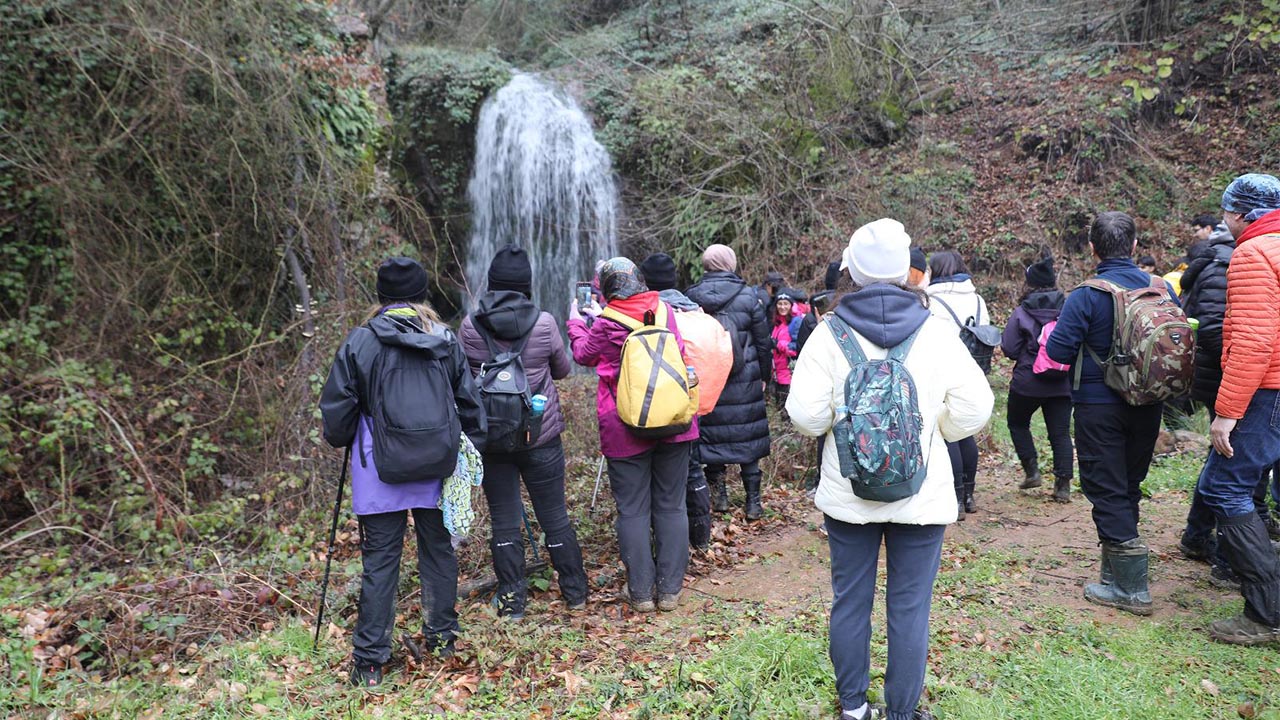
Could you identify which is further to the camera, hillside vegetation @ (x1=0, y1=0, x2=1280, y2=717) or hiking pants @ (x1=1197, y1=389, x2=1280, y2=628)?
hillside vegetation @ (x1=0, y1=0, x2=1280, y2=717)

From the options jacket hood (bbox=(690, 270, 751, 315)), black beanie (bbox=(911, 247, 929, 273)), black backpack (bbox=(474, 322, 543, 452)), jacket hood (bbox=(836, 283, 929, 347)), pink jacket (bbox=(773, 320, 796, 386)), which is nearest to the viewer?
jacket hood (bbox=(836, 283, 929, 347))

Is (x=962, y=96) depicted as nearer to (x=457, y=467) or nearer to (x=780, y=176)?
(x=780, y=176)

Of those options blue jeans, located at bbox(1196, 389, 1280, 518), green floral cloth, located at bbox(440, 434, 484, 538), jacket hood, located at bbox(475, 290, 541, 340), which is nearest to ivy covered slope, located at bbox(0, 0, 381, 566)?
green floral cloth, located at bbox(440, 434, 484, 538)

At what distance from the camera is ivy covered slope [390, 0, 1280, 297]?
11609 mm

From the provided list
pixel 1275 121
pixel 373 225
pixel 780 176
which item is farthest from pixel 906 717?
pixel 1275 121

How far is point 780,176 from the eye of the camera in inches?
479

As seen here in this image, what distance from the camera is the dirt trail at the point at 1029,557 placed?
4.43m

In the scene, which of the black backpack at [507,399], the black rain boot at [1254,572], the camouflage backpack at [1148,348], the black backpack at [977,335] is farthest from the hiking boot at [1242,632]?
the black backpack at [507,399]

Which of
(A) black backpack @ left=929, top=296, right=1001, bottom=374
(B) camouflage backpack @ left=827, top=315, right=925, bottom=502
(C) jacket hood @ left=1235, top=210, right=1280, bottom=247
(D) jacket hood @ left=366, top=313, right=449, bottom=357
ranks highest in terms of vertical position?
(C) jacket hood @ left=1235, top=210, right=1280, bottom=247

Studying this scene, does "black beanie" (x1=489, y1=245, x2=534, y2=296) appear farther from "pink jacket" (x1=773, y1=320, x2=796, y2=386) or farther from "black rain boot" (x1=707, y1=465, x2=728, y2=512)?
"pink jacket" (x1=773, y1=320, x2=796, y2=386)

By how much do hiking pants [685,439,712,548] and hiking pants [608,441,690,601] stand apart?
2.15 ft

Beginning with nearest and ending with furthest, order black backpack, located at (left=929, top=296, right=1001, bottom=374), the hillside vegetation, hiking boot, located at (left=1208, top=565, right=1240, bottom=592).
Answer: hiking boot, located at (left=1208, top=565, right=1240, bottom=592)
black backpack, located at (left=929, top=296, right=1001, bottom=374)
the hillside vegetation

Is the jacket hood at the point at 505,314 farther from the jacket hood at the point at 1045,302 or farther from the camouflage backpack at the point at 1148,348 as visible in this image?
the jacket hood at the point at 1045,302

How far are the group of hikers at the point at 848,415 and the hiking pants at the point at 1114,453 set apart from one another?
0.04 ft
